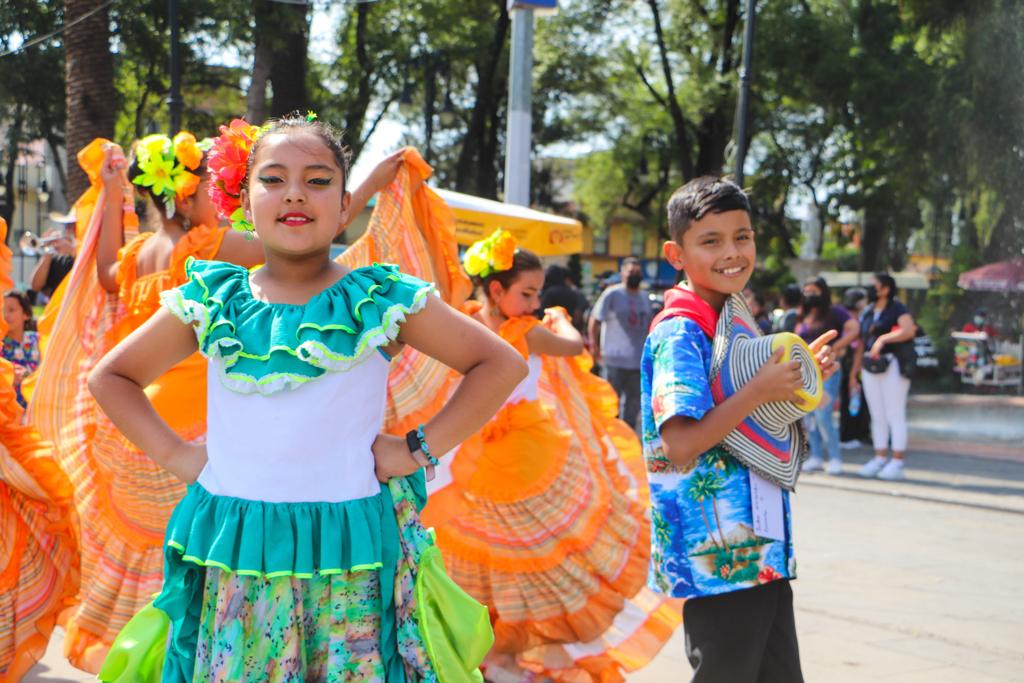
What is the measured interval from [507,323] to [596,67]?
1092 inches

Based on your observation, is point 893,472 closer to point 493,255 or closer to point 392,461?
point 493,255

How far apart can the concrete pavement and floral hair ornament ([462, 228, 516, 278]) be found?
1.83 meters

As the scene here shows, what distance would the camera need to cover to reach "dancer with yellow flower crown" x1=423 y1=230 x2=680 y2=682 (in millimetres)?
5004

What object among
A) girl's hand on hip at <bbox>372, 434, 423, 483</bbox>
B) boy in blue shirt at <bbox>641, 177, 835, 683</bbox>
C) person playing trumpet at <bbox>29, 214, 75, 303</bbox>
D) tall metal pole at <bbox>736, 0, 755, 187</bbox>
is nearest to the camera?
girl's hand on hip at <bbox>372, 434, 423, 483</bbox>

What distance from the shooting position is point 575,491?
525 cm

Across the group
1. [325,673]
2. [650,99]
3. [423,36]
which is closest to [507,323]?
[325,673]

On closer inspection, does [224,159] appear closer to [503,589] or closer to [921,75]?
[503,589]

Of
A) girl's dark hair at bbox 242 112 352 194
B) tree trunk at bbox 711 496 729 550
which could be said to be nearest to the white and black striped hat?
tree trunk at bbox 711 496 729 550

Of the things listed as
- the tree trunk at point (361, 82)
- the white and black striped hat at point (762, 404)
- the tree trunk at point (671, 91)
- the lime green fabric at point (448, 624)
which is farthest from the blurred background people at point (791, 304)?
the tree trunk at point (671, 91)

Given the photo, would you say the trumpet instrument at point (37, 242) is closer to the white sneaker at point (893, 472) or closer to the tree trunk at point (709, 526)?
the tree trunk at point (709, 526)

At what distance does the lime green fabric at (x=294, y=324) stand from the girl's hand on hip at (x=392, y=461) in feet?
0.66

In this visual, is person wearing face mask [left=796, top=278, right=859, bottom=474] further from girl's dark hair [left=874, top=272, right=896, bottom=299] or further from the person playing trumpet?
the person playing trumpet

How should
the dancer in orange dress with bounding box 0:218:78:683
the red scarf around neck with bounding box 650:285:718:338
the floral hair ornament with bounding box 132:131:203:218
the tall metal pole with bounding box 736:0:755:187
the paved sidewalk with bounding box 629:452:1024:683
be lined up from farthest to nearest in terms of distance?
the tall metal pole with bounding box 736:0:755:187 < the paved sidewalk with bounding box 629:452:1024:683 < the floral hair ornament with bounding box 132:131:203:218 < the dancer in orange dress with bounding box 0:218:78:683 < the red scarf around neck with bounding box 650:285:718:338

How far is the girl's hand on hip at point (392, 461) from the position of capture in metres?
2.59
